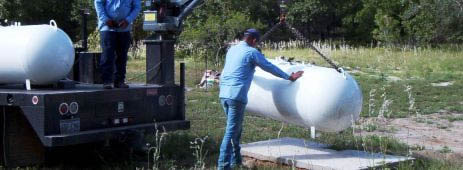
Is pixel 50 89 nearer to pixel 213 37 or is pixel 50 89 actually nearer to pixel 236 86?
pixel 236 86

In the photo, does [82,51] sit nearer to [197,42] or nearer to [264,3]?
[197,42]

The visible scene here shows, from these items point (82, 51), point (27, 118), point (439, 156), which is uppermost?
point (82, 51)

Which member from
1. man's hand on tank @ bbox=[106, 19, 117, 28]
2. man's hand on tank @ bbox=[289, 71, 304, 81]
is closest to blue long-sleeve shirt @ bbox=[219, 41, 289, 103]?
man's hand on tank @ bbox=[289, 71, 304, 81]

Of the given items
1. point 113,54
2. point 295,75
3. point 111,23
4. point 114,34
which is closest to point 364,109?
point 295,75

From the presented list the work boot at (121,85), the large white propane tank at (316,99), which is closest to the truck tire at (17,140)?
the work boot at (121,85)

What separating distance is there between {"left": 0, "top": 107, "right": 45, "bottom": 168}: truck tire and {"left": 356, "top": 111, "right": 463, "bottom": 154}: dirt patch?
16.4 feet

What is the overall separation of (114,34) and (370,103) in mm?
5649

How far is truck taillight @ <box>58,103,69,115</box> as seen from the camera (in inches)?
274

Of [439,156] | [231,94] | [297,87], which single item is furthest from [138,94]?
[439,156]

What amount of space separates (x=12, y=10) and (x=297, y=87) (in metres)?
40.7

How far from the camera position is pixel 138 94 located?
25.9 feet

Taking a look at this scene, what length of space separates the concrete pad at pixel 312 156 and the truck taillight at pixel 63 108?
2.37 metres

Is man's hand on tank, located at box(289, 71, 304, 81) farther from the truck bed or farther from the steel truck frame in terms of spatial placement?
the truck bed

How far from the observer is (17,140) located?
23.9ft
